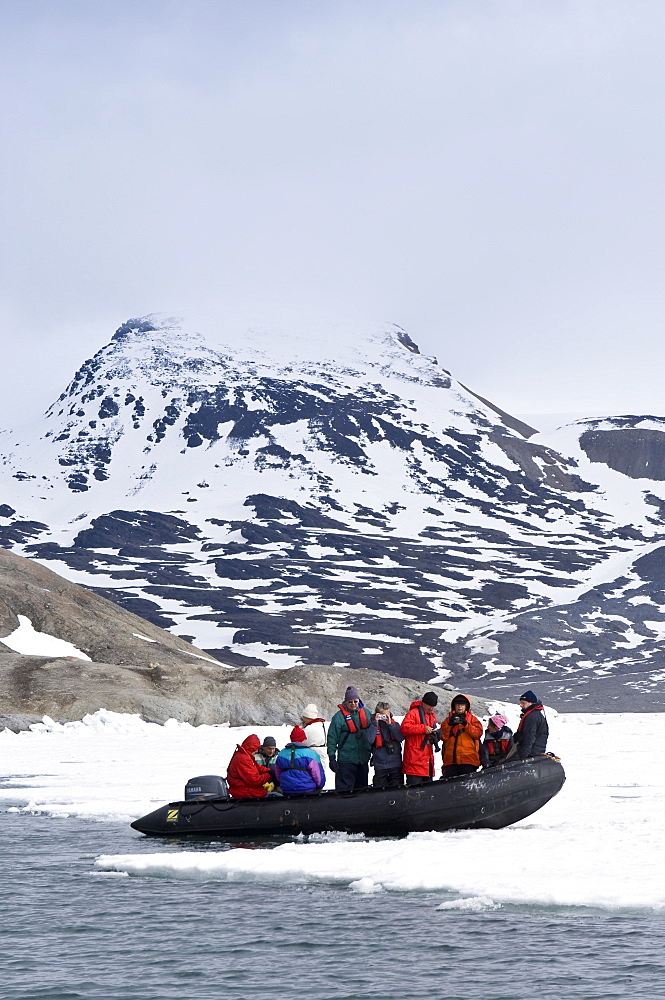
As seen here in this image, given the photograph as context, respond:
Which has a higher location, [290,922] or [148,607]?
[148,607]

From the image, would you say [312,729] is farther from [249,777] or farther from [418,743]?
[418,743]

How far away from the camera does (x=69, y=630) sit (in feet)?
255

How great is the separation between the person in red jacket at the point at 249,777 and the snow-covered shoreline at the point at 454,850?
1165mm

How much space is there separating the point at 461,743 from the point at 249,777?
157 inches

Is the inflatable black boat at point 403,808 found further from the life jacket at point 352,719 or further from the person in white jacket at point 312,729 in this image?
the life jacket at point 352,719

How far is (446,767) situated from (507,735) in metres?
1.26

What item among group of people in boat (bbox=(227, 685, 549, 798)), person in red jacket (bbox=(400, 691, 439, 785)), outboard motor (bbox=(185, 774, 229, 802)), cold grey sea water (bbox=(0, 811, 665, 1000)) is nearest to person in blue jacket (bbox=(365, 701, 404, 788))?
group of people in boat (bbox=(227, 685, 549, 798))

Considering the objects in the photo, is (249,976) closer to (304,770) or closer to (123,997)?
(123,997)

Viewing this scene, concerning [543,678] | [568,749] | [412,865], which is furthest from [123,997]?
[543,678]

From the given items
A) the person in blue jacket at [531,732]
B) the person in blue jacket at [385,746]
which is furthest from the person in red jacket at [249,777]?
the person in blue jacket at [531,732]

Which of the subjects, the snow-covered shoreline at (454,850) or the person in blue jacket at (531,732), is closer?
the snow-covered shoreline at (454,850)

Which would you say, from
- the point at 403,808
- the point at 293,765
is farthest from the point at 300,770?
the point at 403,808

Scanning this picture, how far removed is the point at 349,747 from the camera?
20.0 metres

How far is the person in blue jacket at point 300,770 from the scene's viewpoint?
769 inches
